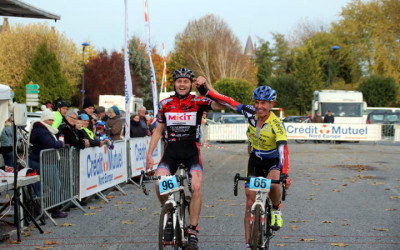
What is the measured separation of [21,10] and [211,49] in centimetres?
6638

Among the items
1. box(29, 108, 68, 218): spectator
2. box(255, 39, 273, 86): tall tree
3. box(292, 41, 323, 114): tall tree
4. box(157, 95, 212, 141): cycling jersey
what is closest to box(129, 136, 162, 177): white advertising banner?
box(29, 108, 68, 218): spectator

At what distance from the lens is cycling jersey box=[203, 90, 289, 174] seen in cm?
619

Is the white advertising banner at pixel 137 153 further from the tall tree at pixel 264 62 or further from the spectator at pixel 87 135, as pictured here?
the tall tree at pixel 264 62

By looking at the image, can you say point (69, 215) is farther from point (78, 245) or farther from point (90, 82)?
point (90, 82)

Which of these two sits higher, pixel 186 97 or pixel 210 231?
pixel 186 97

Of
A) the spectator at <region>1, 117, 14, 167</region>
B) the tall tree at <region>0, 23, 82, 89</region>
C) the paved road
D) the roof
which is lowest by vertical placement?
the paved road

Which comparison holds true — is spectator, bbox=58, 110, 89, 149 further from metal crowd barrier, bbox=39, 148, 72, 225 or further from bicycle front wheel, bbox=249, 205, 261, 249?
bicycle front wheel, bbox=249, 205, 261, 249

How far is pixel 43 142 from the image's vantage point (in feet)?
30.9

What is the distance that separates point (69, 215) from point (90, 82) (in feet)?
215

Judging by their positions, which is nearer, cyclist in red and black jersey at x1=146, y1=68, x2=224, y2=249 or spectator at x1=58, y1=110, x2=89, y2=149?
cyclist in red and black jersey at x1=146, y1=68, x2=224, y2=249

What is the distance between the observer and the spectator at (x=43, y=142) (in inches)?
364

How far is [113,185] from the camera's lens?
41.2 ft

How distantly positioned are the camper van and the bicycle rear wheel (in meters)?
31.7

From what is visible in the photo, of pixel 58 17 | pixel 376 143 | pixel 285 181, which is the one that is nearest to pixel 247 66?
pixel 376 143
